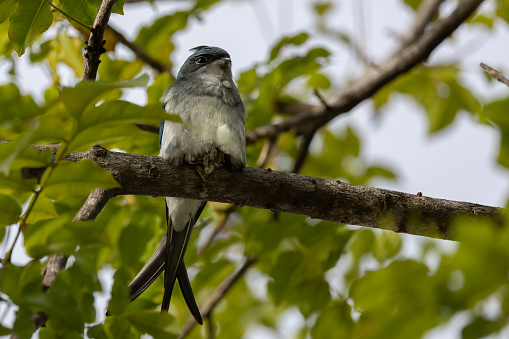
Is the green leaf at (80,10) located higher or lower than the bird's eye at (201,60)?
higher

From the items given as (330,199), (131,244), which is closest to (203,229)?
(131,244)

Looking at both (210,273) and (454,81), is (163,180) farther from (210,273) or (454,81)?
(454,81)

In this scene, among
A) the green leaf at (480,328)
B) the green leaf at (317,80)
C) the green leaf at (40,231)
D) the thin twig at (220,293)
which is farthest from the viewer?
the green leaf at (317,80)

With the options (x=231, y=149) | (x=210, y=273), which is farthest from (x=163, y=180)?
(x=210, y=273)

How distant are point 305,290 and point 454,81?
308 cm

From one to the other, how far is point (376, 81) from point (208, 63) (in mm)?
1646

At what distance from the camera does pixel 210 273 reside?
12.2 feet

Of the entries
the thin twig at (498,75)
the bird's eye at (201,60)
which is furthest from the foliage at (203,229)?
the thin twig at (498,75)

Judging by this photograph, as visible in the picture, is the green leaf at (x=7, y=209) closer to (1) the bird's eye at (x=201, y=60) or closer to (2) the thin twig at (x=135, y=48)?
(2) the thin twig at (x=135, y=48)

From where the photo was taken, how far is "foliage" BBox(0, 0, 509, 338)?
1251 millimetres

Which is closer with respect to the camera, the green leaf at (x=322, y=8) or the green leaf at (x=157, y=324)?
the green leaf at (x=157, y=324)

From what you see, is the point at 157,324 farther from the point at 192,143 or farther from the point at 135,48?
the point at 135,48

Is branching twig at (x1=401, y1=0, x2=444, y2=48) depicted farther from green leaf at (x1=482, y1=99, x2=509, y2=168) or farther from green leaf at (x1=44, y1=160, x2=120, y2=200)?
green leaf at (x1=482, y1=99, x2=509, y2=168)

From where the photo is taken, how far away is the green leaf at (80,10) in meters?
2.58
